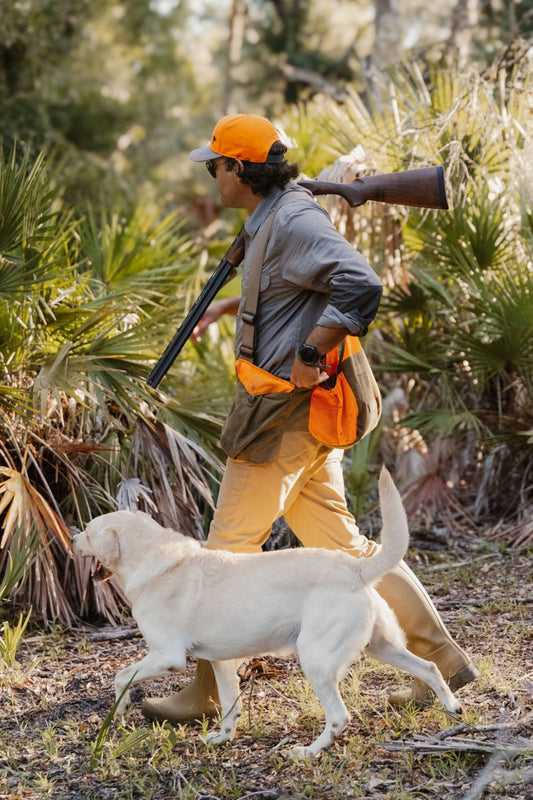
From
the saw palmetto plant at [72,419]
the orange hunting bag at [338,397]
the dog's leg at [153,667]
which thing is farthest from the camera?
the saw palmetto plant at [72,419]

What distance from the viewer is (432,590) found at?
631 cm

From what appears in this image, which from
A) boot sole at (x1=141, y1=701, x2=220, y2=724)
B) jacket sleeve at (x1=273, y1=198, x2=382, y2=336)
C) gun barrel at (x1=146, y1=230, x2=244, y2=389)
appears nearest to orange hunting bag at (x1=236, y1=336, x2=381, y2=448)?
jacket sleeve at (x1=273, y1=198, x2=382, y2=336)

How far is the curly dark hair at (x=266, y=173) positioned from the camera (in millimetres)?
3953

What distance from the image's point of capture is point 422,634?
4.09 m

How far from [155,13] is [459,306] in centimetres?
2594

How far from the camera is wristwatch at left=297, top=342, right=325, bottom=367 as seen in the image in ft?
12.0

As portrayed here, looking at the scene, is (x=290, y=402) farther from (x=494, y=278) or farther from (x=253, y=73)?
(x=253, y=73)

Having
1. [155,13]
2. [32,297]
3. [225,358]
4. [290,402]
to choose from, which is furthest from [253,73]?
[290,402]

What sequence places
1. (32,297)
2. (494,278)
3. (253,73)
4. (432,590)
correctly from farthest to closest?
(253,73), (494,278), (432,590), (32,297)

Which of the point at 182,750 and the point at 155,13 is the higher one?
the point at 155,13

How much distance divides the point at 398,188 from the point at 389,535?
5.47ft

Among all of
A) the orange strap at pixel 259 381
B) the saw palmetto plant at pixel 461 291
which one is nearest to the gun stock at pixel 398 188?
the orange strap at pixel 259 381

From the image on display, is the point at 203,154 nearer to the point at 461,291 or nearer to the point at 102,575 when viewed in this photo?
the point at 102,575

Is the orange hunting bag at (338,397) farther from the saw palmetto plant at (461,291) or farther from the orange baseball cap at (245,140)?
the saw palmetto plant at (461,291)
